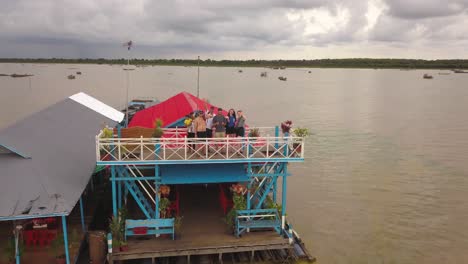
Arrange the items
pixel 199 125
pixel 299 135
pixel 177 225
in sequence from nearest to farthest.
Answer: pixel 177 225
pixel 299 135
pixel 199 125

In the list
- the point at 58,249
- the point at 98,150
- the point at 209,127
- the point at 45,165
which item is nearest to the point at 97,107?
the point at 45,165

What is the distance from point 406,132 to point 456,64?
17772cm

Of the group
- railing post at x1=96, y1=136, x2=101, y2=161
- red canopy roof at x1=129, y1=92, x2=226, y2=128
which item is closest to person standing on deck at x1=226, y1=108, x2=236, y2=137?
red canopy roof at x1=129, y1=92, x2=226, y2=128

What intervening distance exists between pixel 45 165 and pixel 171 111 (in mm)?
7402

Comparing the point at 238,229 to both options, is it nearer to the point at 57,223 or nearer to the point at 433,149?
the point at 57,223

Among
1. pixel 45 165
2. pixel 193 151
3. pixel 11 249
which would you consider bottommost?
pixel 11 249

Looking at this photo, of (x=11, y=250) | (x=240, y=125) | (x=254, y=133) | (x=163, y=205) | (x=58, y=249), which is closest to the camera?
(x=11, y=250)

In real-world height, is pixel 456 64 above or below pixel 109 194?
above

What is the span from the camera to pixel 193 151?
14.8 m

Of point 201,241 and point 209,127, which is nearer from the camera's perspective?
point 201,241

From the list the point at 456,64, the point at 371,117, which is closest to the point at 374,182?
the point at 371,117

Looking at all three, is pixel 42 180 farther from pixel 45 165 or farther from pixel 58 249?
pixel 58 249

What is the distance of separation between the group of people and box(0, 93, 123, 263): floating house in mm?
4558

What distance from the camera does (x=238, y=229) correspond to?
1450 cm
